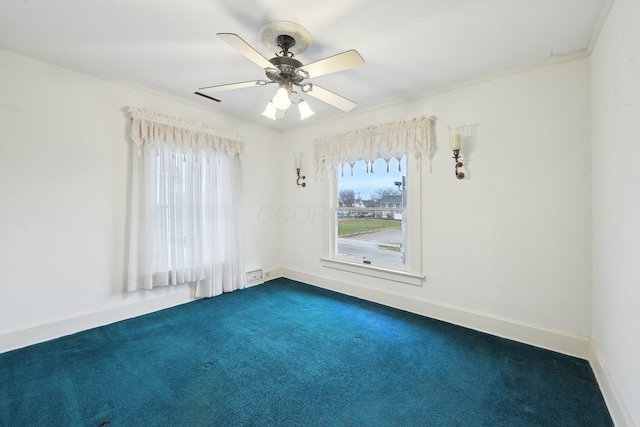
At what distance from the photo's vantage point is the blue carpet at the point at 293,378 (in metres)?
1.51

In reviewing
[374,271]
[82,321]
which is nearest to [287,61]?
[374,271]

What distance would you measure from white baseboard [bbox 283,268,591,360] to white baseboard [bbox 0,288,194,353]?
215cm

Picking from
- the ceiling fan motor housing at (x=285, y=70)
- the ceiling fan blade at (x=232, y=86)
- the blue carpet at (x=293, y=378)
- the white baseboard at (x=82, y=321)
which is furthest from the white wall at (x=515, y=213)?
the white baseboard at (x=82, y=321)

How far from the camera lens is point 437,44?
6.71ft

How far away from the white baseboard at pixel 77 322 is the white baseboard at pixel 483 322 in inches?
84.6

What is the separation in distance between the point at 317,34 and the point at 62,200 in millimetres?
2593

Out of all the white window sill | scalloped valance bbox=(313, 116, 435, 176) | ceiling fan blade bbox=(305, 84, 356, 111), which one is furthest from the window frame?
ceiling fan blade bbox=(305, 84, 356, 111)

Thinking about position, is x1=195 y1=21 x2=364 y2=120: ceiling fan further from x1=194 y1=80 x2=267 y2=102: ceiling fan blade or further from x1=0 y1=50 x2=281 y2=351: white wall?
x1=0 y1=50 x2=281 y2=351: white wall

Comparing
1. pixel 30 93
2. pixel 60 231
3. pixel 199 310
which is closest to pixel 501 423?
pixel 199 310

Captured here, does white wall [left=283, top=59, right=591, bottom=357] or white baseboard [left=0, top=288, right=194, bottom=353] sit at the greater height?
white wall [left=283, top=59, right=591, bottom=357]

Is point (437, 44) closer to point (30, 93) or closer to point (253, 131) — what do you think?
point (253, 131)

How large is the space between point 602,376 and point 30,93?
471cm

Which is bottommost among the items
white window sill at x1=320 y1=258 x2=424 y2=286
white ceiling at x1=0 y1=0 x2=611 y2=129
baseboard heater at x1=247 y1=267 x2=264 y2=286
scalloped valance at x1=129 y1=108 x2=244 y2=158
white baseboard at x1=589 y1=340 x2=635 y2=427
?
white baseboard at x1=589 y1=340 x2=635 y2=427

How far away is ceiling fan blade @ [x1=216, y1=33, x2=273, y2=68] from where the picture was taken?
1442mm
